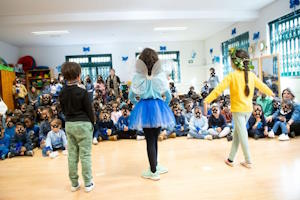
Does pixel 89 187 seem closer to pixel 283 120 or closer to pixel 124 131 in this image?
pixel 124 131

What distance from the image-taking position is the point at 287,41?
18.5 feet

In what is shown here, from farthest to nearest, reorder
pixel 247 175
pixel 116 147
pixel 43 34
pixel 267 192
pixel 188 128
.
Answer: pixel 43 34 < pixel 188 128 < pixel 116 147 < pixel 247 175 < pixel 267 192

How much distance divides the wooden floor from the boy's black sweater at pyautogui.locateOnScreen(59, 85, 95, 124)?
0.74m

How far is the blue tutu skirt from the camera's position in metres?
2.38

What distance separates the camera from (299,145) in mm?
3459

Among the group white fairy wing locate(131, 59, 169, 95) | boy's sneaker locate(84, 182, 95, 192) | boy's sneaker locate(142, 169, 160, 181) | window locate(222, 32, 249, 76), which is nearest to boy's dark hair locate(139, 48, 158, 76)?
white fairy wing locate(131, 59, 169, 95)

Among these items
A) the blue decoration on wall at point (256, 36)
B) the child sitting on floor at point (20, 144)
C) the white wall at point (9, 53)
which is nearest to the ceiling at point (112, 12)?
the blue decoration on wall at point (256, 36)

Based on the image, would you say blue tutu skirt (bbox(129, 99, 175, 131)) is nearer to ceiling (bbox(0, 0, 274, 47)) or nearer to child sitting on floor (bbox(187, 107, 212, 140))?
child sitting on floor (bbox(187, 107, 212, 140))

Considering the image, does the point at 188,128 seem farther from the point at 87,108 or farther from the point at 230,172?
the point at 87,108

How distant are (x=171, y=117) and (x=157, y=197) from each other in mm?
809

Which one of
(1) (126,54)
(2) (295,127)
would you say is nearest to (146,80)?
(2) (295,127)

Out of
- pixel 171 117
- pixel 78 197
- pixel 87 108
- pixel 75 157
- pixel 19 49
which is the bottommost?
pixel 78 197

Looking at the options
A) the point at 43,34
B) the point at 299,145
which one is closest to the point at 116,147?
the point at 299,145

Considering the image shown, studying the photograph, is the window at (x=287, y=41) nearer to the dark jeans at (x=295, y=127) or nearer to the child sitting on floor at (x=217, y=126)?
the dark jeans at (x=295, y=127)
